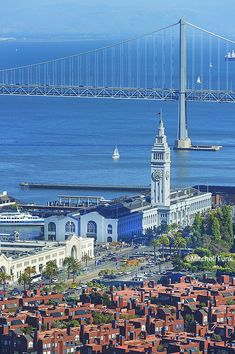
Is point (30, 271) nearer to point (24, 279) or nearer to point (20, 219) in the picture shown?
point (24, 279)

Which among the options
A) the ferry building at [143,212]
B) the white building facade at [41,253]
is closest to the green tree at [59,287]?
the white building facade at [41,253]

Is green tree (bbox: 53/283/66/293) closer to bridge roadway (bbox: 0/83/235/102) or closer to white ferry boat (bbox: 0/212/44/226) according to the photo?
white ferry boat (bbox: 0/212/44/226)

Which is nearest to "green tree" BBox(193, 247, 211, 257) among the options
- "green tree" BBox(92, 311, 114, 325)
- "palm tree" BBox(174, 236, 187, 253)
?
"palm tree" BBox(174, 236, 187, 253)

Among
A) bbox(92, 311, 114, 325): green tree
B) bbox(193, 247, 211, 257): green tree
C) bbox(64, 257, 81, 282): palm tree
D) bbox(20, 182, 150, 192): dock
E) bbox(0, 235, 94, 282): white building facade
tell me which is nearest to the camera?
bbox(92, 311, 114, 325): green tree

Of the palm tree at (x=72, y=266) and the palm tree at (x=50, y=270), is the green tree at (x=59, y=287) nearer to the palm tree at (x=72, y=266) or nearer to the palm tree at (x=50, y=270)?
the palm tree at (x=50, y=270)

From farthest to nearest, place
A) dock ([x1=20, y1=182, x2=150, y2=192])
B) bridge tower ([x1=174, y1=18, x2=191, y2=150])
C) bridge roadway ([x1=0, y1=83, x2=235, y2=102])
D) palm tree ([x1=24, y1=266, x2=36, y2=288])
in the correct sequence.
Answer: bridge roadway ([x1=0, y1=83, x2=235, y2=102]) < bridge tower ([x1=174, y1=18, x2=191, y2=150]) < dock ([x1=20, y1=182, x2=150, y2=192]) < palm tree ([x1=24, y1=266, x2=36, y2=288])

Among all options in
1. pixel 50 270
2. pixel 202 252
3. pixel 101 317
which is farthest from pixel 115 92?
pixel 101 317

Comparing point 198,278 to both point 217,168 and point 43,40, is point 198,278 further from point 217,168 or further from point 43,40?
point 43,40
